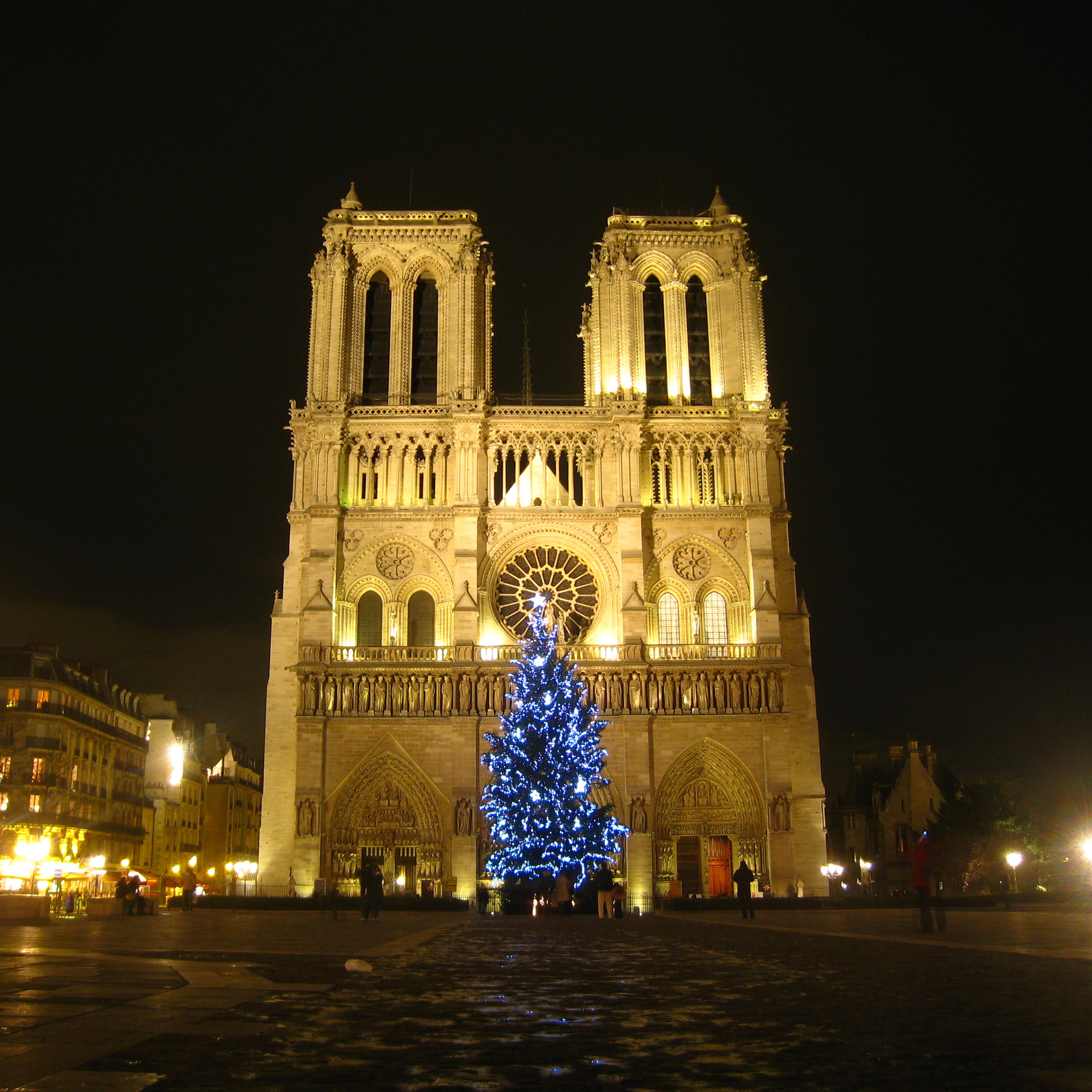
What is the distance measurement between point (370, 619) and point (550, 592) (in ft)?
19.8

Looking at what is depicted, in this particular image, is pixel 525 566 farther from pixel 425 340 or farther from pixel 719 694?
pixel 425 340

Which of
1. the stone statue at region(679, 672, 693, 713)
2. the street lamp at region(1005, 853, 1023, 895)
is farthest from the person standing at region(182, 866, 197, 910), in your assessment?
the street lamp at region(1005, 853, 1023, 895)

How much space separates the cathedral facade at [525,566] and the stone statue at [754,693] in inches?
2.9

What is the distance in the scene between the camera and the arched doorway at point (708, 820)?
1492 inches

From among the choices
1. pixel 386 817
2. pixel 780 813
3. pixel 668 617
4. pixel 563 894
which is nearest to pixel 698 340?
pixel 668 617

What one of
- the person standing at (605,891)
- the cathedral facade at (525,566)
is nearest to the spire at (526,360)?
the cathedral facade at (525,566)

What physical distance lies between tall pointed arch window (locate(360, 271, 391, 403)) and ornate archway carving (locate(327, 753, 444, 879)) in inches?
517

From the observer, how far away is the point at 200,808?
68.4m

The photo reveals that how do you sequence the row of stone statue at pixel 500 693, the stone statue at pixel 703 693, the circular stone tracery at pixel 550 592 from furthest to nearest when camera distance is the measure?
the circular stone tracery at pixel 550 592, the stone statue at pixel 703 693, the row of stone statue at pixel 500 693

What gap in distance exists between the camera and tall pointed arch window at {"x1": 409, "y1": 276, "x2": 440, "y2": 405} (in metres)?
43.7

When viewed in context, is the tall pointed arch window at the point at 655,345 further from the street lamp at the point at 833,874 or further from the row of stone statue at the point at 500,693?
the street lamp at the point at 833,874

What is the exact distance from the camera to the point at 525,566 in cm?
4097

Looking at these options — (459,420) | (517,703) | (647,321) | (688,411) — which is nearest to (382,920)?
(517,703)

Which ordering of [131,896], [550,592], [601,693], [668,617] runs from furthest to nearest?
[668,617]
[550,592]
[601,693]
[131,896]
